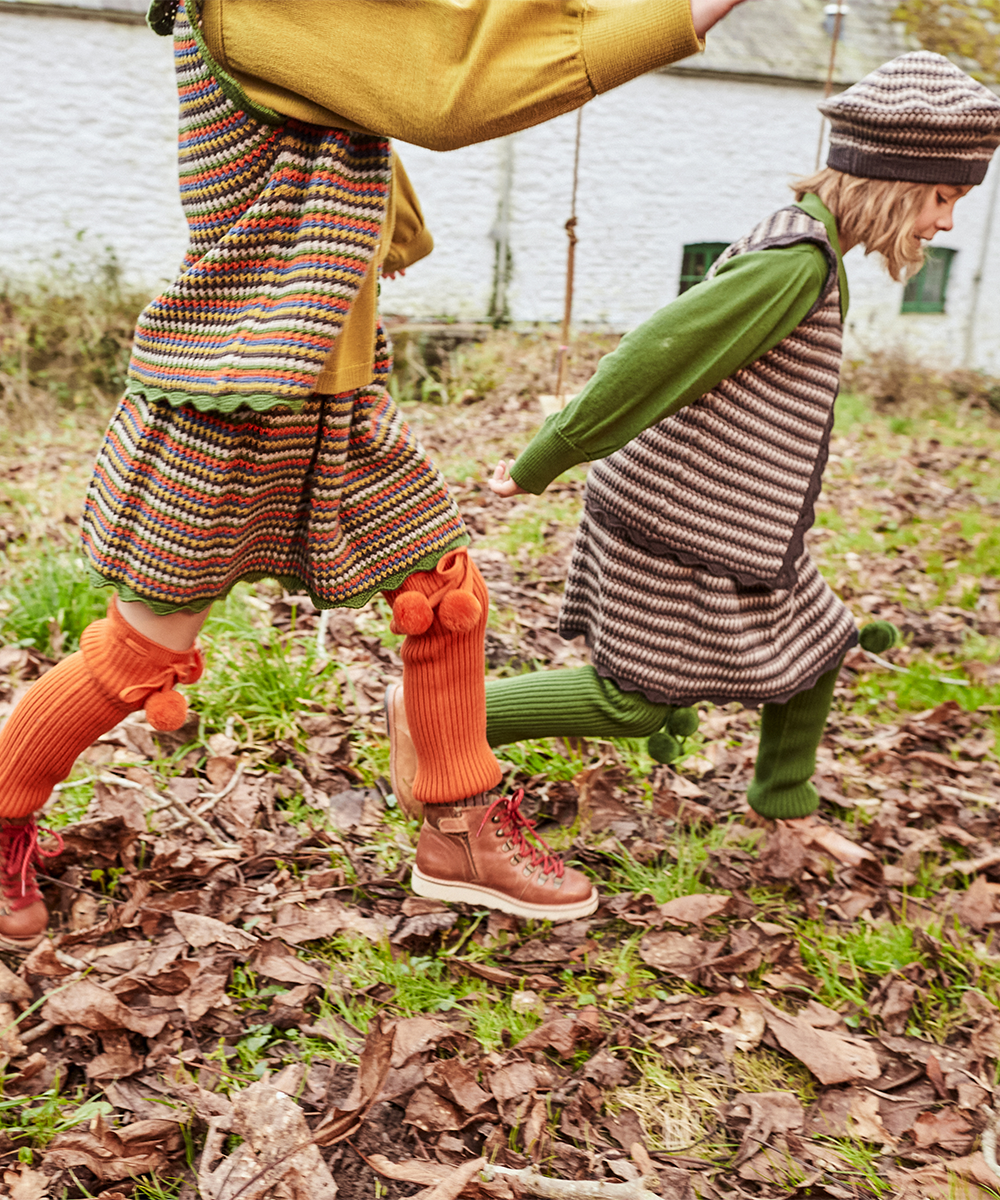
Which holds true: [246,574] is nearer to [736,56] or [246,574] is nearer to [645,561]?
[645,561]

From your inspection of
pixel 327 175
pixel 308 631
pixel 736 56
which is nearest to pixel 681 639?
Answer: pixel 327 175

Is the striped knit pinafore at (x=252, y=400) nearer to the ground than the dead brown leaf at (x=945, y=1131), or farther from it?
farther from it

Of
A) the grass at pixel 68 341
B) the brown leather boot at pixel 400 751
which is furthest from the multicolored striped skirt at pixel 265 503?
the grass at pixel 68 341

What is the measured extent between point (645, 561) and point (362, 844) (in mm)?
960

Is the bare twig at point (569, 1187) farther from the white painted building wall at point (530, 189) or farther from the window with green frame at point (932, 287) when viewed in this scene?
the window with green frame at point (932, 287)

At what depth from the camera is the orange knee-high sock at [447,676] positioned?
5.90 ft

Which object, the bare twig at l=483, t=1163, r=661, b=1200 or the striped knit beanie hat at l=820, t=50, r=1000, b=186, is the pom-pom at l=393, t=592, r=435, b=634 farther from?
the striped knit beanie hat at l=820, t=50, r=1000, b=186

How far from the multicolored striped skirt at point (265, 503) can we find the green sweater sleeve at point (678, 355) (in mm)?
264

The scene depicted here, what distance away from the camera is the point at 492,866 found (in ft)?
6.72

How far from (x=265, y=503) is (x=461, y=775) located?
68 cm

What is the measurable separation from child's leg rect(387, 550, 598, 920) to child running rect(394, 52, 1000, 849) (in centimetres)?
8

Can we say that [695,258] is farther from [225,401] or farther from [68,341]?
[225,401]

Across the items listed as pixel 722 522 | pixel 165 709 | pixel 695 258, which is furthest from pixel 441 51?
pixel 695 258

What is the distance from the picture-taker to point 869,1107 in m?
1.77
